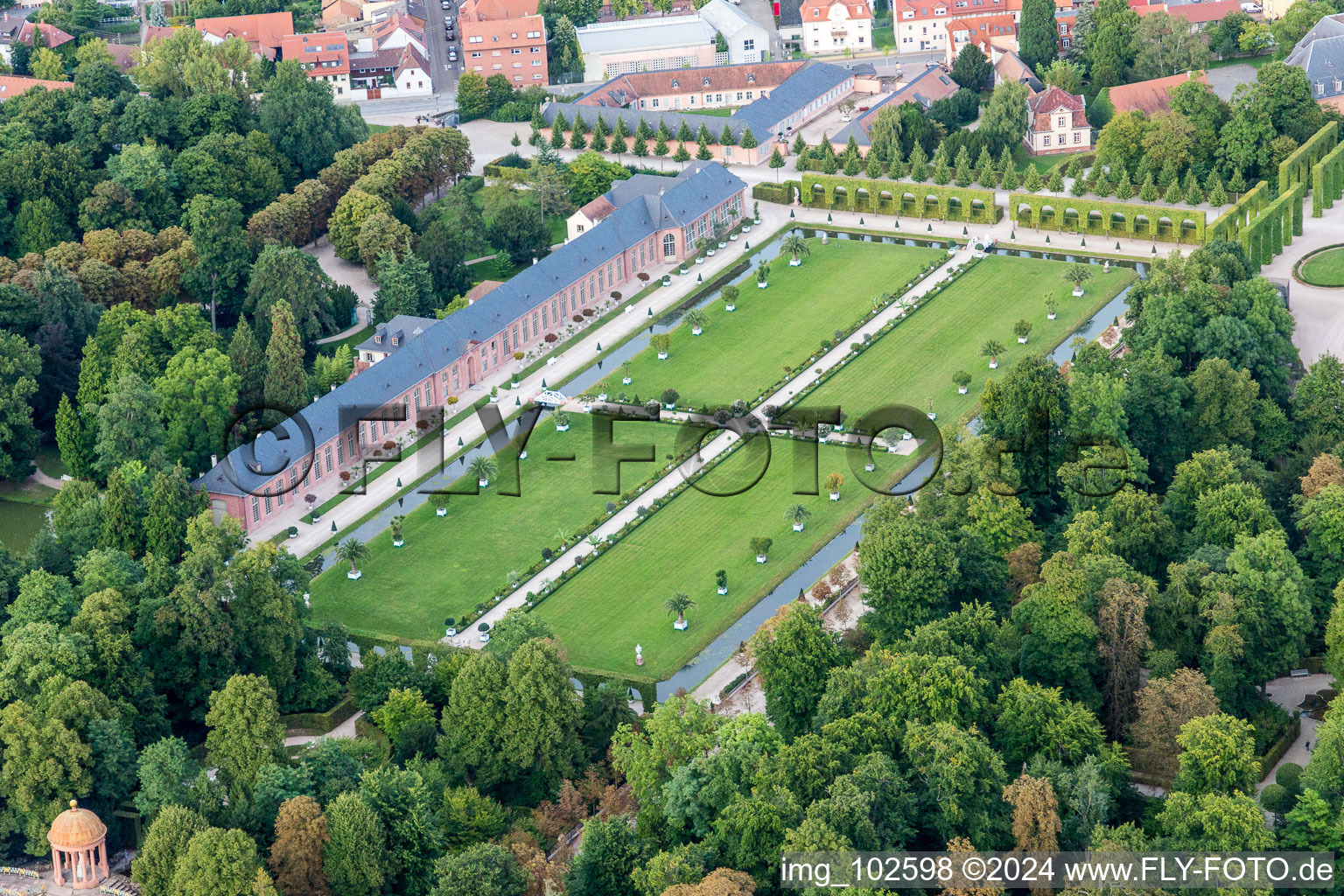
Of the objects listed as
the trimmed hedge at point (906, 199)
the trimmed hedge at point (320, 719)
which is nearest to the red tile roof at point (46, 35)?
the trimmed hedge at point (906, 199)

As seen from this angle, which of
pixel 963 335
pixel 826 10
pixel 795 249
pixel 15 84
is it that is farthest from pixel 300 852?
pixel 826 10

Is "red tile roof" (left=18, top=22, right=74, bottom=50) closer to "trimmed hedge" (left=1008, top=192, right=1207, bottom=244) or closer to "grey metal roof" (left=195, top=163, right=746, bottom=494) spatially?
"grey metal roof" (left=195, top=163, right=746, bottom=494)

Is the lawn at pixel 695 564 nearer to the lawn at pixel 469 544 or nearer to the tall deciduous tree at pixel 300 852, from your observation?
the lawn at pixel 469 544

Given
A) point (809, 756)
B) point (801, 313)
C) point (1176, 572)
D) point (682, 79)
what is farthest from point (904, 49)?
point (809, 756)

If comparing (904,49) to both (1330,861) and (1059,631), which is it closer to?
(1059,631)

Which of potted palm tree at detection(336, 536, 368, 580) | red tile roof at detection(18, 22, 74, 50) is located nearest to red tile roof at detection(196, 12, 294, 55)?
red tile roof at detection(18, 22, 74, 50)

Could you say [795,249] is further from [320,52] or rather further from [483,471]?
[320,52]
